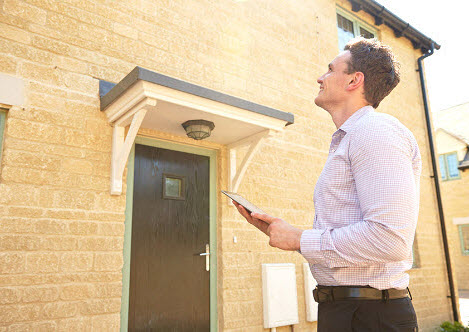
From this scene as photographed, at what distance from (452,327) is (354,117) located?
25.1 ft

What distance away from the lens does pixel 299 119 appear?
6027 millimetres

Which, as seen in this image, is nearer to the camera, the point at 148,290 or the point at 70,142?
the point at 70,142

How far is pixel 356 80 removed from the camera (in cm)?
171

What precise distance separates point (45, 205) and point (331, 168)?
289 centimetres

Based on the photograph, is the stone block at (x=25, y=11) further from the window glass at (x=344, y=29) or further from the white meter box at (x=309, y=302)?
the window glass at (x=344, y=29)

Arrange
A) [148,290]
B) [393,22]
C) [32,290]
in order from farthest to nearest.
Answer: [393,22] → [148,290] → [32,290]

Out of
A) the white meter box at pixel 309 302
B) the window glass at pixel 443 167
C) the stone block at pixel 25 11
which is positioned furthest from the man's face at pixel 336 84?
the window glass at pixel 443 167

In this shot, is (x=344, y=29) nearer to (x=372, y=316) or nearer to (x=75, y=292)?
(x=75, y=292)

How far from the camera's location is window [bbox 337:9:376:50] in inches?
303

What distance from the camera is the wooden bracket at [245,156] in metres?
4.48

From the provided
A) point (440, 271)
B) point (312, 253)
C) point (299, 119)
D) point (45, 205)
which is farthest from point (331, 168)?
point (440, 271)

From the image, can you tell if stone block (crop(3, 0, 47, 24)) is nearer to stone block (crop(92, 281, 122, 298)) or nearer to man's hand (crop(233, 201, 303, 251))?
stone block (crop(92, 281, 122, 298))

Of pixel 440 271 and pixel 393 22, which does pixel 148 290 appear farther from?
pixel 393 22

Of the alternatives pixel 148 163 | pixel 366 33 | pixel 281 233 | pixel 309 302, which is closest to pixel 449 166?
pixel 366 33
